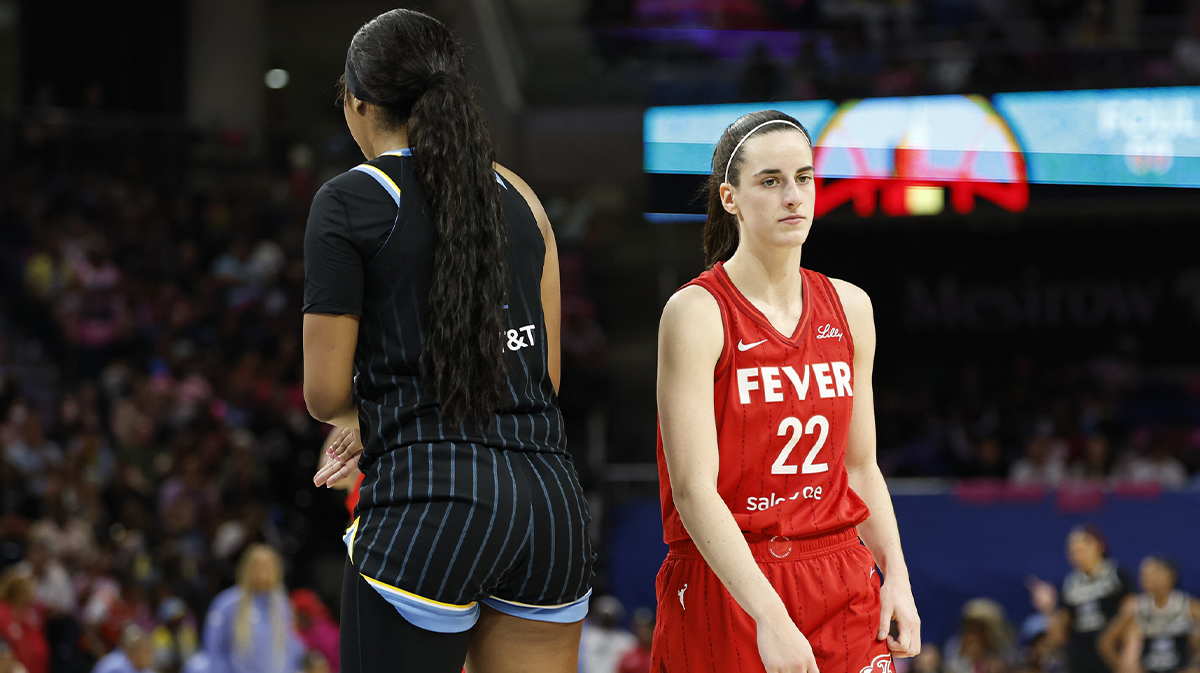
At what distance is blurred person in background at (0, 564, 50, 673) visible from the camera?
7.96m

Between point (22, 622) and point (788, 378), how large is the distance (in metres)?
7.16

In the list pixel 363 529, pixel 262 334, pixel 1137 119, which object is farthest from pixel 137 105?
pixel 363 529

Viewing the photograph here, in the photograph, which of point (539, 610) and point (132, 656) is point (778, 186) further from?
point (132, 656)

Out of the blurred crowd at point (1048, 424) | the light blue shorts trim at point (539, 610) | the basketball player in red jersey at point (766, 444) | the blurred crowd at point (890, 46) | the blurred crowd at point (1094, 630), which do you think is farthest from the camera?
the blurred crowd at point (1048, 424)

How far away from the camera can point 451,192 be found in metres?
2.08

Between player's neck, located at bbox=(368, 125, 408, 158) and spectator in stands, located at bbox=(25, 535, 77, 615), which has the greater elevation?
player's neck, located at bbox=(368, 125, 408, 158)

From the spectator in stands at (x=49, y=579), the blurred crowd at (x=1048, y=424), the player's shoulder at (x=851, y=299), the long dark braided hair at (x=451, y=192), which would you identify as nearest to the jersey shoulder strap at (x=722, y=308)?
the player's shoulder at (x=851, y=299)

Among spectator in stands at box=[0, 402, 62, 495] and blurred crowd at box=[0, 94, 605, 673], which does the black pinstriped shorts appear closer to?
blurred crowd at box=[0, 94, 605, 673]

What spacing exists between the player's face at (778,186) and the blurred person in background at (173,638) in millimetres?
6853

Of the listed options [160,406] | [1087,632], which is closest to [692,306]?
[1087,632]

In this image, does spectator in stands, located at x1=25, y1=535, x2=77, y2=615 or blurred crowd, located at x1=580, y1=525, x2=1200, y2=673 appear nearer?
blurred crowd, located at x1=580, y1=525, x2=1200, y2=673

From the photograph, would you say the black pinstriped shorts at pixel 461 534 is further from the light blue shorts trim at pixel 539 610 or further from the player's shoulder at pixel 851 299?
the player's shoulder at pixel 851 299

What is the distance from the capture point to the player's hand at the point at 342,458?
2.22m

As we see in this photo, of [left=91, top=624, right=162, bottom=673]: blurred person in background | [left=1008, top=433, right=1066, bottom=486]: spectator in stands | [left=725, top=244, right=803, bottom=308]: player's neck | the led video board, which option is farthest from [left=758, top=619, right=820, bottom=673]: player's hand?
[left=1008, top=433, right=1066, bottom=486]: spectator in stands
